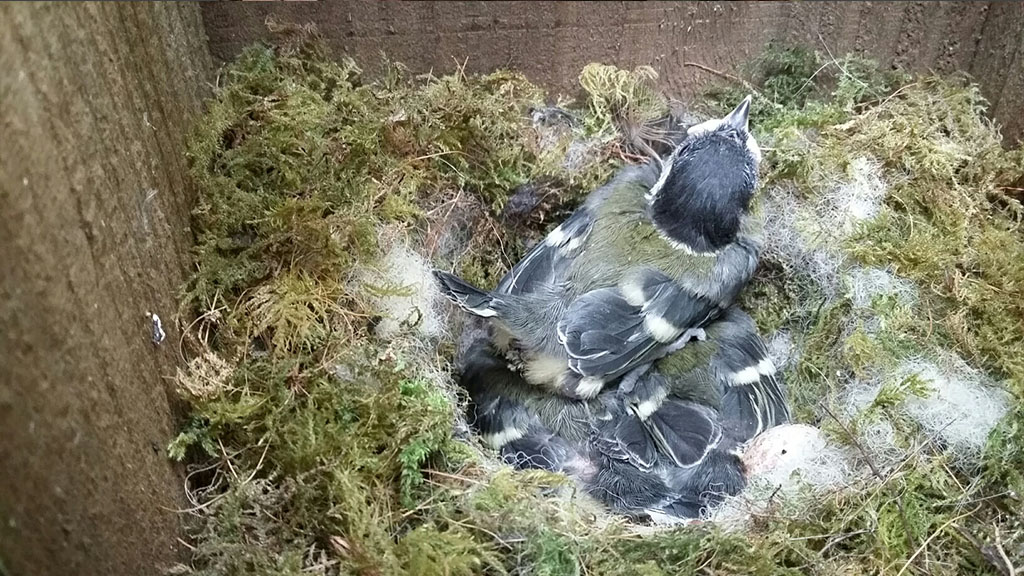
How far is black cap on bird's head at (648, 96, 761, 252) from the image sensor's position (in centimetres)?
144

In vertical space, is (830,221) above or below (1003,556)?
above

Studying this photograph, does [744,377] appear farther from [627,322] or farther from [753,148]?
[753,148]

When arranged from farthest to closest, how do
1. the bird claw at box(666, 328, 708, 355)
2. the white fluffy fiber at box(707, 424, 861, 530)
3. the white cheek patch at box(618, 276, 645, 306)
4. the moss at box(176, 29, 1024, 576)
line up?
the bird claw at box(666, 328, 708, 355) < the white cheek patch at box(618, 276, 645, 306) < the white fluffy fiber at box(707, 424, 861, 530) < the moss at box(176, 29, 1024, 576)

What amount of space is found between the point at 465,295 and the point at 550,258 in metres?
0.25

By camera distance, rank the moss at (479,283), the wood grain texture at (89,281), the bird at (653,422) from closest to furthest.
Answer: the wood grain texture at (89,281) < the moss at (479,283) < the bird at (653,422)

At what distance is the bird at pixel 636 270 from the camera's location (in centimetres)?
135

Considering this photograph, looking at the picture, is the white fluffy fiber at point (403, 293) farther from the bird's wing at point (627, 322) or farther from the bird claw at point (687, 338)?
the bird claw at point (687, 338)

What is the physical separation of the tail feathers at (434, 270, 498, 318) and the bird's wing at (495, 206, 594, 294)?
0.31 ft

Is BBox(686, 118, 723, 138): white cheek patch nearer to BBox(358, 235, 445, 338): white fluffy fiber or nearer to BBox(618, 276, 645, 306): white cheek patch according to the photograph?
BBox(618, 276, 645, 306): white cheek patch

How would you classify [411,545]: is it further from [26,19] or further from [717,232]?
[717,232]

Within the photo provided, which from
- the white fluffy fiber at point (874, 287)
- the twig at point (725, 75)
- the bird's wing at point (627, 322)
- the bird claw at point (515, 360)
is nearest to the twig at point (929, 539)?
the white fluffy fiber at point (874, 287)

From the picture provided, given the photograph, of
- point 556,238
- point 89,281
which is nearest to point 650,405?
point 556,238

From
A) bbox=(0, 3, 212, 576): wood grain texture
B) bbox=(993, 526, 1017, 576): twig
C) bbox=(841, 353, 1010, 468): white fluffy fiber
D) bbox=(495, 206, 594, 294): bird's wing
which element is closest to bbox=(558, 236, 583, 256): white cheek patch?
bbox=(495, 206, 594, 294): bird's wing

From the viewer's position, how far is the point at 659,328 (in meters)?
1.42
